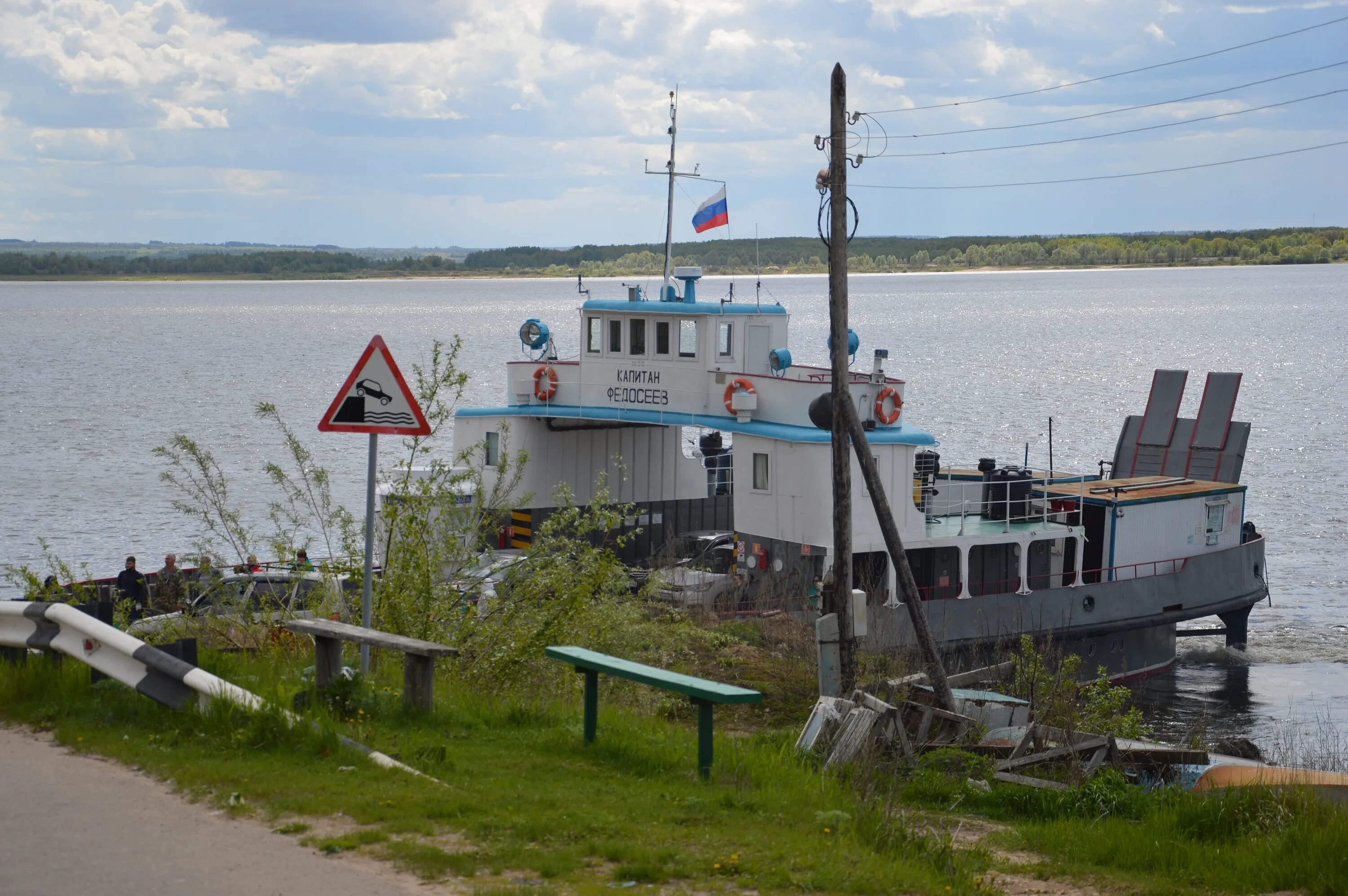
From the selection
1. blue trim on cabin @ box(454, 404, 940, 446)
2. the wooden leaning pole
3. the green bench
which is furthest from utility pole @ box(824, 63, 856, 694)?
the green bench

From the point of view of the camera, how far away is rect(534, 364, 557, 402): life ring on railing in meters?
23.8

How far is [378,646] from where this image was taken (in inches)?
331

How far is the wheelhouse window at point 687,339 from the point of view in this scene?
22766 mm

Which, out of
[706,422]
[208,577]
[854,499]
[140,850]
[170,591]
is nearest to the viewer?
[140,850]

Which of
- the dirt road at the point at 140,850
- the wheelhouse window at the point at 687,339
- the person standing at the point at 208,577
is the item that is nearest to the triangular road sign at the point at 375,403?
the dirt road at the point at 140,850

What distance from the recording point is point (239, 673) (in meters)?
9.33

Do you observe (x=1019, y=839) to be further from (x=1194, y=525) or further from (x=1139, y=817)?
(x=1194, y=525)

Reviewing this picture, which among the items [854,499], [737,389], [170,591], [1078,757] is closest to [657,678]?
[1078,757]

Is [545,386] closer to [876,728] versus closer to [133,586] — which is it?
[133,586]

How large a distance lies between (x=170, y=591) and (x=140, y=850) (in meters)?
12.9

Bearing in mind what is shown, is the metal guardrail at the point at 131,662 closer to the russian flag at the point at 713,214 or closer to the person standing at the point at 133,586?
the person standing at the point at 133,586

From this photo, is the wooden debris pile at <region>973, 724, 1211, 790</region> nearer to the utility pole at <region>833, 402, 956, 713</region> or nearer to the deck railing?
the utility pole at <region>833, 402, 956, 713</region>

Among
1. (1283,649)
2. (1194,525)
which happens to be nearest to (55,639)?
(1194,525)

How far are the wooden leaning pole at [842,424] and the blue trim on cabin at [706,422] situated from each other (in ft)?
15.5
